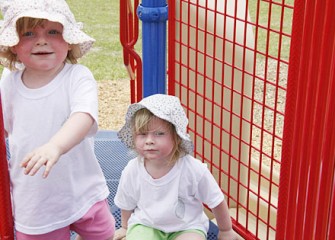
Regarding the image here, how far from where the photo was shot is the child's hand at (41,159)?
81.7 inches

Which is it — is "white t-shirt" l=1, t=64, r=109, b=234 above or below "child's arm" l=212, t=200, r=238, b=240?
above

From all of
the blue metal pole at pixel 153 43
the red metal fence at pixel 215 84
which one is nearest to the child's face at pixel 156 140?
the red metal fence at pixel 215 84

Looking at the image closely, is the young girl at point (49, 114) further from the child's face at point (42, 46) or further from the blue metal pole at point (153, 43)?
the blue metal pole at point (153, 43)

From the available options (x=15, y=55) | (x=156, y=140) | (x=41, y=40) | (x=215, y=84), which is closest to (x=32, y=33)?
(x=41, y=40)

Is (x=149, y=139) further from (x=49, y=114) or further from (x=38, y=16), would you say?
(x=38, y=16)

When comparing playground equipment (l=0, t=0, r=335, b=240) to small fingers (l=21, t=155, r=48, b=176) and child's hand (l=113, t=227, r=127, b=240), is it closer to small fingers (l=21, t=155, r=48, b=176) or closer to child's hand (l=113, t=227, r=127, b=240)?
child's hand (l=113, t=227, r=127, b=240)

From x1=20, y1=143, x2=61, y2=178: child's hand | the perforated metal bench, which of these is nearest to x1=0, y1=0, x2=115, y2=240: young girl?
x1=20, y1=143, x2=61, y2=178: child's hand

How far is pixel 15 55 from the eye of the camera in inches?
99.6

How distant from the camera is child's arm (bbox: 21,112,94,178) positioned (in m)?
2.09

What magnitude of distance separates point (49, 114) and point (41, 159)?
0.36 metres

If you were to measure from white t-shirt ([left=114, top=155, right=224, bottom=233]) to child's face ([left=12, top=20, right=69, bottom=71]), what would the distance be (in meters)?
0.51

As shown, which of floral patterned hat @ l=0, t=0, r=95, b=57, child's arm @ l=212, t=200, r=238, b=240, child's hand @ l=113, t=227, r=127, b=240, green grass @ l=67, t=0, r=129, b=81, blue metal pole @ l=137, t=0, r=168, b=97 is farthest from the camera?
green grass @ l=67, t=0, r=129, b=81

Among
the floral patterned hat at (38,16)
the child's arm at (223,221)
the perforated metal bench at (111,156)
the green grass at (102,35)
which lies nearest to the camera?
the floral patterned hat at (38,16)

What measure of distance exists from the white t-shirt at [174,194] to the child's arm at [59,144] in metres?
0.37
